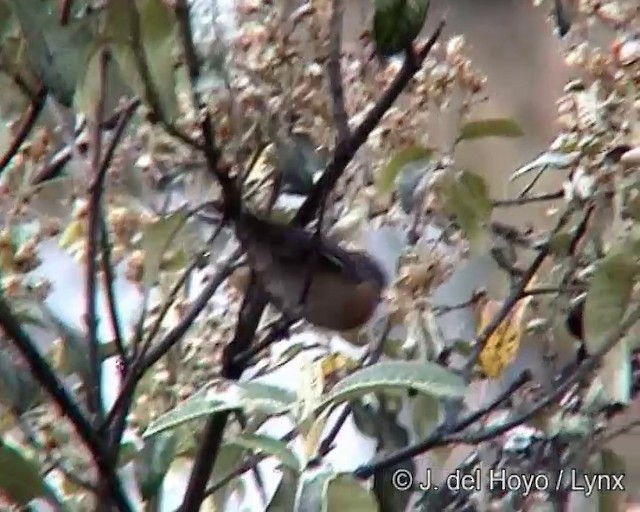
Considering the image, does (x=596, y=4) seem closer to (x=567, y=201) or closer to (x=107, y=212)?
(x=567, y=201)

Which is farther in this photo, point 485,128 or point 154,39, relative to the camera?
point 485,128

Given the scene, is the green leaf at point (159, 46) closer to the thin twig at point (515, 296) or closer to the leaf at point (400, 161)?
the leaf at point (400, 161)

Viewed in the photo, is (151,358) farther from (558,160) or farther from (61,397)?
(558,160)

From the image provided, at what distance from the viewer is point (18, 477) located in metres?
0.43

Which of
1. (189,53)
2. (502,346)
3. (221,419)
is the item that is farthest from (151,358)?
(502,346)

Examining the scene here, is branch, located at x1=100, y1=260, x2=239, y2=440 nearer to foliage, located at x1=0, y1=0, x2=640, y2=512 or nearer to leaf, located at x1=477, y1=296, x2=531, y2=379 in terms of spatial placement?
foliage, located at x1=0, y1=0, x2=640, y2=512

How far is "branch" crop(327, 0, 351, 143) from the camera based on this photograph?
429 millimetres

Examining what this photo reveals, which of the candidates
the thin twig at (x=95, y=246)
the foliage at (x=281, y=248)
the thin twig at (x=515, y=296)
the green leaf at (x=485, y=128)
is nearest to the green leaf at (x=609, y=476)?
the foliage at (x=281, y=248)

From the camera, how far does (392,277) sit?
525 millimetres

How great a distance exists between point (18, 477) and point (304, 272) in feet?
0.53

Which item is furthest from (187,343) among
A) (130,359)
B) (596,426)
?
(596,426)

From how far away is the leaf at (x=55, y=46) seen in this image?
1.38 ft

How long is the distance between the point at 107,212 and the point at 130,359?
0.09 metres

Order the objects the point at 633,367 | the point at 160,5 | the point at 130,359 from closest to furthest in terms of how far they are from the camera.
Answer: the point at 160,5, the point at 130,359, the point at 633,367
